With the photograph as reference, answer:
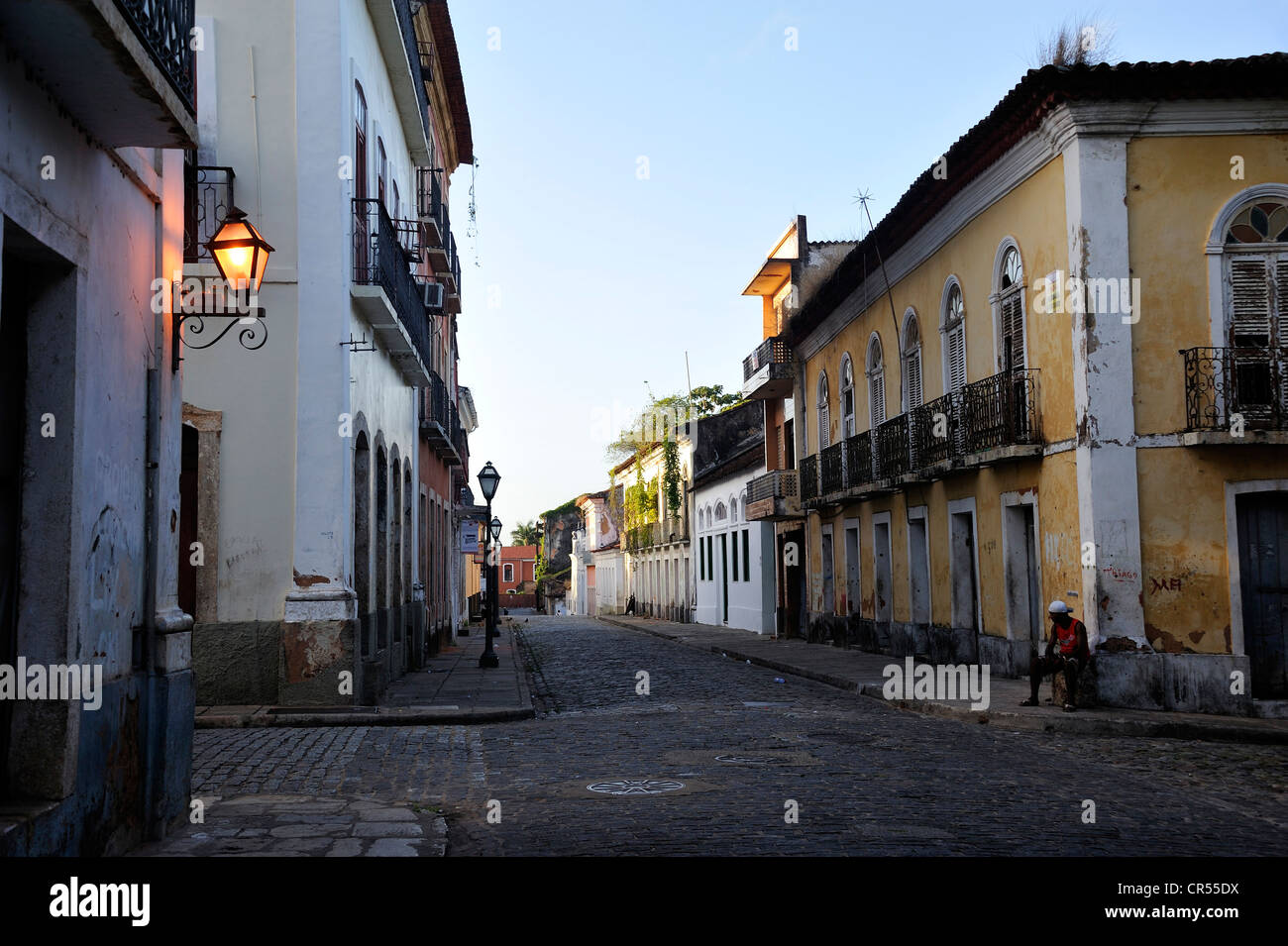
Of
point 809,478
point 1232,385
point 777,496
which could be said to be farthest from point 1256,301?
point 777,496

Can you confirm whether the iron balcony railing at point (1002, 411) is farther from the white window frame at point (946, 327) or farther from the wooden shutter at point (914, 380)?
the wooden shutter at point (914, 380)

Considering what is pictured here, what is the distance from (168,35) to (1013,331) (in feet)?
40.3

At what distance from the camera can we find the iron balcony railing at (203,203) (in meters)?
12.0

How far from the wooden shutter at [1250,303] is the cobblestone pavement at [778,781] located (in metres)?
4.71

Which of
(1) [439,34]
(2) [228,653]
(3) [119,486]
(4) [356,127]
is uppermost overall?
(1) [439,34]

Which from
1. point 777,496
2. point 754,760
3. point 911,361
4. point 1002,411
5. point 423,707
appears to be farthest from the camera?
point 777,496

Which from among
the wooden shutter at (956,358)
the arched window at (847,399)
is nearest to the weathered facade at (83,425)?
the wooden shutter at (956,358)

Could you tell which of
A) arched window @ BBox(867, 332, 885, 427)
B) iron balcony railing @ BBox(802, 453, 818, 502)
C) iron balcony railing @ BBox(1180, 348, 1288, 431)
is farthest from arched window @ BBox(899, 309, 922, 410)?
iron balcony railing @ BBox(1180, 348, 1288, 431)

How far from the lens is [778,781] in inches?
327

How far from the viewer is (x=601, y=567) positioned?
7238cm

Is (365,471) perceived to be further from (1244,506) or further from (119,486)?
(1244,506)

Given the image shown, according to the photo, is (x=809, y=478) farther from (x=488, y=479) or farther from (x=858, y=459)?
(x=488, y=479)

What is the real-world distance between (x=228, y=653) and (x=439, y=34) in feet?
45.1

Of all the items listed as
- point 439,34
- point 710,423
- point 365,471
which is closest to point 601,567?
point 710,423
